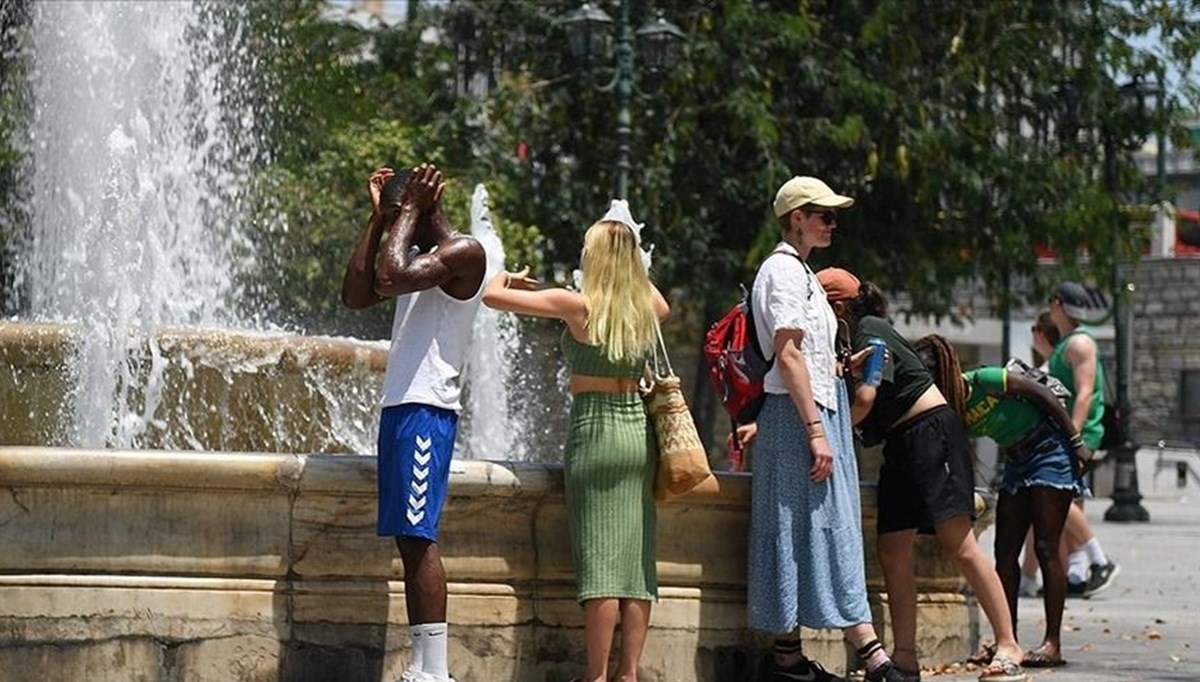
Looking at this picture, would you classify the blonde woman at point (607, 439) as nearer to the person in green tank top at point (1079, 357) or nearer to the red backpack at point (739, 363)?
the red backpack at point (739, 363)

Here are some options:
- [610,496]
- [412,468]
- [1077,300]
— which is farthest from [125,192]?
[412,468]

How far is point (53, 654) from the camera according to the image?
7.01 m

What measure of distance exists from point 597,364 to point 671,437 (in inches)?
12.8

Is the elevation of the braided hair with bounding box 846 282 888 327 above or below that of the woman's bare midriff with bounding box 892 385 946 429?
above

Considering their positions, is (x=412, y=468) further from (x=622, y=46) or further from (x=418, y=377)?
(x=622, y=46)

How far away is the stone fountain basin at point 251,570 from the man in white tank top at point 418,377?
283mm

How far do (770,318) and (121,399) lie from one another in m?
3.61

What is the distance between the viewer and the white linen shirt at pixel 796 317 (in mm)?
7586

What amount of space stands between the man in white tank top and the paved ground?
2.31 metres

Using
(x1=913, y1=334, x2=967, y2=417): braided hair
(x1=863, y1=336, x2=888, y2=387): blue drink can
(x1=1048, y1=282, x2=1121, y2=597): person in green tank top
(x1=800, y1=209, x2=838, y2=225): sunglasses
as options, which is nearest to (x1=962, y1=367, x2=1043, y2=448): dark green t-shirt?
(x1=913, y1=334, x2=967, y2=417): braided hair

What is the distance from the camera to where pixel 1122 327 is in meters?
30.8

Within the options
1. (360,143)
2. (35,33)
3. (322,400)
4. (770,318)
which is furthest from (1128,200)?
(770,318)

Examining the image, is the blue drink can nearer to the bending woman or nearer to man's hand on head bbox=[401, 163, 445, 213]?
the bending woman

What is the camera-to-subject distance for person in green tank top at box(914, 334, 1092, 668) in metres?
9.17
